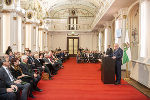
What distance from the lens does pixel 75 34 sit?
2734cm

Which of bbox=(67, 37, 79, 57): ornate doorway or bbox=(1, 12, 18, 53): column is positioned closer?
bbox=(1, 12, 18, 53): column

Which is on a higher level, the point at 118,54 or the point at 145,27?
the point at 145,27

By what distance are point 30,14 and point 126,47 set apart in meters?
10.8

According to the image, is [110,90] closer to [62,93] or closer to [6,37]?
[62,93]

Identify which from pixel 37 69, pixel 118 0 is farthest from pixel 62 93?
pixel 118 0

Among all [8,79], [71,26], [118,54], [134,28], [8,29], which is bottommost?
[8,79]

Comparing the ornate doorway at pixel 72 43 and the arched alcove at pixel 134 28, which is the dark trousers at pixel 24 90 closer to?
the arched alcove at pixel 134 28

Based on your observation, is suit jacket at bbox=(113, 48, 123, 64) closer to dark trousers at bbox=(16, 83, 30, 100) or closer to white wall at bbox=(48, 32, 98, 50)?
dark trousers at bbox=(16, 83, 30, 100)

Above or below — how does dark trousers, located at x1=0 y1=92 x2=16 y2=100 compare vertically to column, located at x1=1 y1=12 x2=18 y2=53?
below

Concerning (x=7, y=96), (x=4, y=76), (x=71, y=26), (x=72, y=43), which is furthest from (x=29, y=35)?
(x=7, y=96)

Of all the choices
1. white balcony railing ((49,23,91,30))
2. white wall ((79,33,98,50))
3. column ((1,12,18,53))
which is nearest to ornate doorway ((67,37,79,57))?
white wall ((79,33,98,50))

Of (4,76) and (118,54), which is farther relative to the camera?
(118,54)

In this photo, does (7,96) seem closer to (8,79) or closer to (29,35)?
(8,79)

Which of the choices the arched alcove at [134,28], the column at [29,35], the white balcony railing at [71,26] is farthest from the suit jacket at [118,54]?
the white balcony railing at [71,26]
